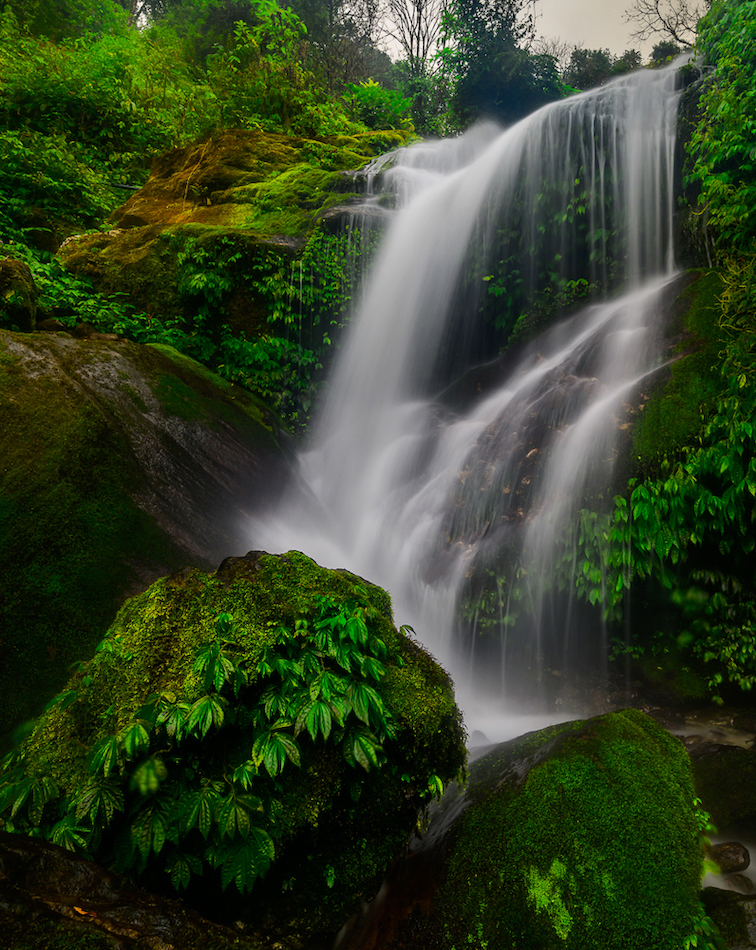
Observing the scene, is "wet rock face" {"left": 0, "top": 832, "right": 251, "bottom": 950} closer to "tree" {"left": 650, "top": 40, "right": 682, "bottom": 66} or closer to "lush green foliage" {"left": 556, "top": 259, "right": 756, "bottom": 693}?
"lush green foliage" {"left": 556, "top": 259, "right": 756, "bottom": 693}

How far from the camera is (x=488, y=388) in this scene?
733 centimetres

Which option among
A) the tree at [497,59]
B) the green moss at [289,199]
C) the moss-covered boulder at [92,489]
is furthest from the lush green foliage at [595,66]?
the moss-covered boulder at [92,489]

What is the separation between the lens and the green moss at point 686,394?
409cm

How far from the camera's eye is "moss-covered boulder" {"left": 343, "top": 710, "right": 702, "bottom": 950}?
76.2 inches

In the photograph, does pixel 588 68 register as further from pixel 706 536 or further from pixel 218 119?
pixel 706 536

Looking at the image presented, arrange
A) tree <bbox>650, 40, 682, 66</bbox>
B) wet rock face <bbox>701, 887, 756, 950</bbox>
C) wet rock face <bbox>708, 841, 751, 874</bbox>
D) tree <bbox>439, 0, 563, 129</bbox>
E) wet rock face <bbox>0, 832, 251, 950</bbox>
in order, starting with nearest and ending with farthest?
wet rock face <bbox>0, 832, 251, 950</bbox> < wet rock face <bbox>701, 887, 756, 950</bbox> < wet rock face <bbox>708, 841, 751, 874</bbox> < tree <bbox>439, 0, 563, 129</bbox> < tree <bbox>650, 40, 682, 66</bbox>

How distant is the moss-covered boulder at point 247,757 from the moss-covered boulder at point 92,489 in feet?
3.16

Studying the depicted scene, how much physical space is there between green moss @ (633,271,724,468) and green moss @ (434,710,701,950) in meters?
2.51

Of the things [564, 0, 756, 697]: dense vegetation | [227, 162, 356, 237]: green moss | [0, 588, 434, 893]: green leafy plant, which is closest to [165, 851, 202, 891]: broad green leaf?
[0, 588, 434, 893]: green leafy plant

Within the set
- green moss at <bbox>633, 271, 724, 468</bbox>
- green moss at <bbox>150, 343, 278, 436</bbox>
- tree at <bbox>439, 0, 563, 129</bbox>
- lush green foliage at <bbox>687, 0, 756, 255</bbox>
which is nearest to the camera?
green moss at <bbox>633, 271, 724, 468</bbox>

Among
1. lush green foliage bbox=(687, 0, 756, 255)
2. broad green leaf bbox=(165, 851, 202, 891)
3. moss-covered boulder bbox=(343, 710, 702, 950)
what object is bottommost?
moss-covered boulder bbox=(343, 710, 702, 950)

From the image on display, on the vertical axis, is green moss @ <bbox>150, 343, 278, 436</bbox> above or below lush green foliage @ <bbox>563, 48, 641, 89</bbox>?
below

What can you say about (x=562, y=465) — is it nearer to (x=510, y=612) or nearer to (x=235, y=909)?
(x=510, y=612)

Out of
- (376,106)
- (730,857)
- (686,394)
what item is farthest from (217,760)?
(376,106)
